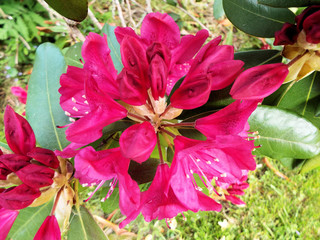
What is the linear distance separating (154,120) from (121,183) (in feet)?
0.49

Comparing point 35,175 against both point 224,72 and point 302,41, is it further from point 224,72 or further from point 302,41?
point 302,41

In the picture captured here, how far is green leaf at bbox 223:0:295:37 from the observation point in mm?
600

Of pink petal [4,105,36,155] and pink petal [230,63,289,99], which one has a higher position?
pink petal [230,63,289,99]

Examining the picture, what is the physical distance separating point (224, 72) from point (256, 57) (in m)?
0.19

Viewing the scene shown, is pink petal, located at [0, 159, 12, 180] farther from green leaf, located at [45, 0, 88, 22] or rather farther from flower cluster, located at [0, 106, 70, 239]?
green leaf, located at [45, 0, 88, 22]

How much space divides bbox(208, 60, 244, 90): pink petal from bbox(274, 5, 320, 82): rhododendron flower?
0.38ft

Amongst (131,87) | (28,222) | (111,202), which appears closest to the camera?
(131,87)

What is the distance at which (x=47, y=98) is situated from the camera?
2.41ft

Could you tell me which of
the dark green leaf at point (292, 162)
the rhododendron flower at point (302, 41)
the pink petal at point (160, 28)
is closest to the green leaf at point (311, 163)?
the dark green leaf at point (292, 162)

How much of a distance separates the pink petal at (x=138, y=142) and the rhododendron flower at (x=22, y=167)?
0.20 m

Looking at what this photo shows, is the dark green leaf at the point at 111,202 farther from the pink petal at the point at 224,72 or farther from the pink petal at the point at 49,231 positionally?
the pink petal at the point at 224,72

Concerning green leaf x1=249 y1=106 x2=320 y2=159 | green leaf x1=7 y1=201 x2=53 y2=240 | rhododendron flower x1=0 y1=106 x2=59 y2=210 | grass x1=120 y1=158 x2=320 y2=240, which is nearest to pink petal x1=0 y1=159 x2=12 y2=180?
rhododendron flower x1=0 y1=106 x2=59 y2=210

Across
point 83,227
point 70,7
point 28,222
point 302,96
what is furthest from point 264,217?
point 70,7

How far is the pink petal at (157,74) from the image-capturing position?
0.46 meters
